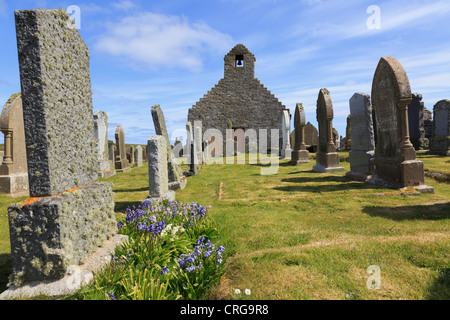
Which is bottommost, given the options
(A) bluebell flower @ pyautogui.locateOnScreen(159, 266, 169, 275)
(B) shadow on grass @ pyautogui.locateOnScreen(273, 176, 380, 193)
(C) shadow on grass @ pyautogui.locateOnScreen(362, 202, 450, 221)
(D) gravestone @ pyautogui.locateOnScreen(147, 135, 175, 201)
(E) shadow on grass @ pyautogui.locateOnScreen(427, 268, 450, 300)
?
(E) shadow on grass @ pyautogui.locateOnScreen(427, 268, 450, 300)

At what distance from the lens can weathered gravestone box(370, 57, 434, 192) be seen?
679 cm

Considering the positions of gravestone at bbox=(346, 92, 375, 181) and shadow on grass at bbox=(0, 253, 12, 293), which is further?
gravestone at bbox=(346, 92, 375, 181)

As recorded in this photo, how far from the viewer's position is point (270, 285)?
8.91 feet

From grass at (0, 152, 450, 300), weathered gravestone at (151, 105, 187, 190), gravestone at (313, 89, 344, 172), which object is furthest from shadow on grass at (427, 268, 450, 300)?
gravestone at (313, 89, 344, 172)

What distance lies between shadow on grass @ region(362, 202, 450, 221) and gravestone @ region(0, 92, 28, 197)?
34.9 ft

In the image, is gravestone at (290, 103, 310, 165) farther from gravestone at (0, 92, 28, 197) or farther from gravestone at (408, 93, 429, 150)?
gravestone at (0, 92, 28, 197)

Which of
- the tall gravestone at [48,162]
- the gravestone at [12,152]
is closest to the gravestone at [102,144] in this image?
the gravestone at [12,152]

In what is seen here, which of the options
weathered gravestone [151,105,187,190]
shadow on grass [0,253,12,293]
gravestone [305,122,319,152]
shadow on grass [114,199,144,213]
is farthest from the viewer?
gravestone [305,122,319,152]

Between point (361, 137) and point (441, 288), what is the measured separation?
24.4ft

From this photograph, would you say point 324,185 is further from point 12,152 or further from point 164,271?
point 12,152

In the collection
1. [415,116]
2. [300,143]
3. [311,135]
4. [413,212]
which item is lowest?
[413,212]

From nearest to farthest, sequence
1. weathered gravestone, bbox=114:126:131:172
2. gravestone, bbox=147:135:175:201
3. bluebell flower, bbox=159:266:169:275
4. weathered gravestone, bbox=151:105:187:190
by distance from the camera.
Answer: bluebell flower, bbox=159:266:169:275
gravestone, bbox=147:135:175:201
weathered gravestone, bbox=151:105:187:190
weathered gravestone, bbox=114:126:131:172

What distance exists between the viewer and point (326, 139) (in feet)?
36.8

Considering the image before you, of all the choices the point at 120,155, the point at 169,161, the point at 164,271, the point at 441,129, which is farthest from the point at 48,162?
the point at 441,129
